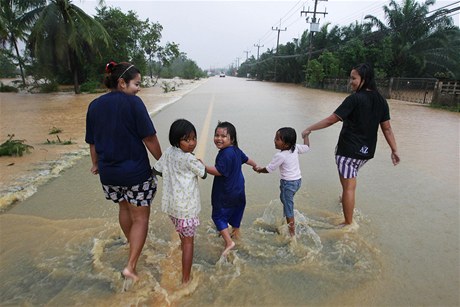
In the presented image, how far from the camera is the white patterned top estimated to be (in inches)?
94.6

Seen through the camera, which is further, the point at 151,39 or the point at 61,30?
the point at 151,39

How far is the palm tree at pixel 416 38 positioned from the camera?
2781 cm

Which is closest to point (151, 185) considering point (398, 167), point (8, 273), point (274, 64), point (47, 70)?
point (8, 273)

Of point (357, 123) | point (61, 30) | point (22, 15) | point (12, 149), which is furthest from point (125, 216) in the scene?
point (22, 15)

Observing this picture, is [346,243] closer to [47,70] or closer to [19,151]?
[19,151]

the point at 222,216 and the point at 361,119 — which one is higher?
the point at 361,119

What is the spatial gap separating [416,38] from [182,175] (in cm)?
3319

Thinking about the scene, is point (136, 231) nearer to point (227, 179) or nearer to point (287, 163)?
point (227, 179)

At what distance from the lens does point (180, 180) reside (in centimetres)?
242

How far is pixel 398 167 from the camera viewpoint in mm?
6062

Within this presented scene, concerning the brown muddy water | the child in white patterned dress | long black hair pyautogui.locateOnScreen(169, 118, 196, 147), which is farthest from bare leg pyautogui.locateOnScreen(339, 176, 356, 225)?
long black hair pyautogui.locateOnScreen(169, 118, 196, 147)

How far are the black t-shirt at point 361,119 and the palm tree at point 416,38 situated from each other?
2913cm

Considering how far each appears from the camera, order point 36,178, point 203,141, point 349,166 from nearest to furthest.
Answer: point 349,166 → point 36,178 → point 203,141

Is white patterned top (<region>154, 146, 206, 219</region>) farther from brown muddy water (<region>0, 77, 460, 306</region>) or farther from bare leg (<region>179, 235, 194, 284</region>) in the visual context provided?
brown muddy water (<region>0, 77, 460, 306</region>)
